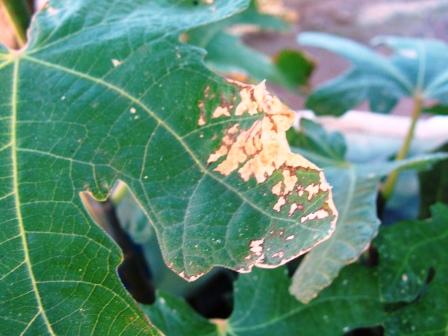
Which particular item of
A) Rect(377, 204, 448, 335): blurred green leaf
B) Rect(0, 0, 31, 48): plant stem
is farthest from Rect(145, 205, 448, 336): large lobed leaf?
Rect(0, 0, 31, 48): plant stem

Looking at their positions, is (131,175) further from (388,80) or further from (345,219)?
(388,80)

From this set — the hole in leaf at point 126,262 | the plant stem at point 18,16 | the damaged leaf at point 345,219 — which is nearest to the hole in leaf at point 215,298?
the hole in leaf at point 126,262

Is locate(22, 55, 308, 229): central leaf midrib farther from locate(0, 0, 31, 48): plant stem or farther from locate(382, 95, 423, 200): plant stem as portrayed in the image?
locate(382, 95, 423, 200): plant stem

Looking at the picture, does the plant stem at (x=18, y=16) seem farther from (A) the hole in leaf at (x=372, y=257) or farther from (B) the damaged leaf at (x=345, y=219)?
(A) the hole in leaf at (x=372, y=257)

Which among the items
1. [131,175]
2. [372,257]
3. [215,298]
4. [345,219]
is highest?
[131,175]

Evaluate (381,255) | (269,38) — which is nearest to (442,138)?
(381,255)

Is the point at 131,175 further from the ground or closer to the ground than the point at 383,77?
further from the ground

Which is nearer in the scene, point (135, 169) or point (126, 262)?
point (135, 169)

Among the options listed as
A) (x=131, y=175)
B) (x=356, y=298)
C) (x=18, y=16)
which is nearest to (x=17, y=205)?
(x=131, y=175)
